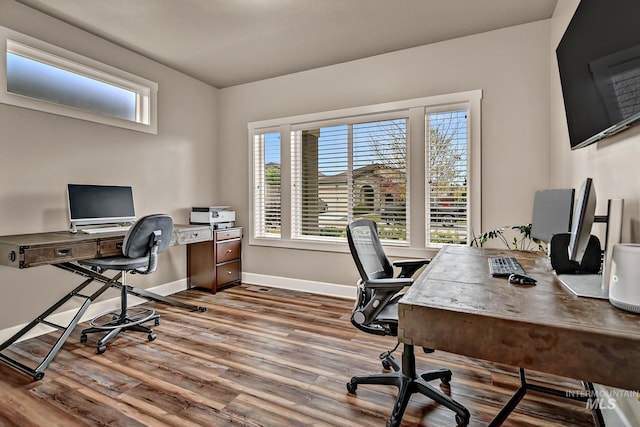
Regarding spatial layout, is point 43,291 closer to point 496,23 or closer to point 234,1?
point 234,1

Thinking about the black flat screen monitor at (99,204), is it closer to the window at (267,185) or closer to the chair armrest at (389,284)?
the window at (267,185)

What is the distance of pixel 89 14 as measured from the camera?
2777 millimetres

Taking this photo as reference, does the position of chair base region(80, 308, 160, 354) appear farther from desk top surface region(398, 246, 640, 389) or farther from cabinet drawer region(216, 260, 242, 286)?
desk top surface region(398, 246, 640, 389)

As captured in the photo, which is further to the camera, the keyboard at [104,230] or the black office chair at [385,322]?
the keyboard at [104,230]

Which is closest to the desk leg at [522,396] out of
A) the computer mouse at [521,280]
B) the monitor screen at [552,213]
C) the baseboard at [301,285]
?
the computer mouse at [521,280]

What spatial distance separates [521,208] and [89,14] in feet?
13.6

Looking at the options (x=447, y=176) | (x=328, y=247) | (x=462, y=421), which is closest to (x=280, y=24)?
(x=447, y=176)

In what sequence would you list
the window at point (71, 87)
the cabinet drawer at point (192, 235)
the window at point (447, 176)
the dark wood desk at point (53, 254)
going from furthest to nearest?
the cabinet drawer at point (192, 235)
the window at point (447, 176)
the window at point (71, 87)
the dark wood desk at point (53, 254)

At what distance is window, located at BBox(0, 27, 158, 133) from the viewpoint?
2.65m

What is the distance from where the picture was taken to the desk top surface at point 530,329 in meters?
0.82

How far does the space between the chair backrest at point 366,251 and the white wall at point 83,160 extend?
8.79 feet

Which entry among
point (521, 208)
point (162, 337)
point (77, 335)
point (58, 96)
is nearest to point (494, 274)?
point (521, 208)

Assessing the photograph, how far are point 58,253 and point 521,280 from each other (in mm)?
2848

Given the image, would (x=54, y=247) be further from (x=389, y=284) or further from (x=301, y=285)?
(x=301, y=285)
